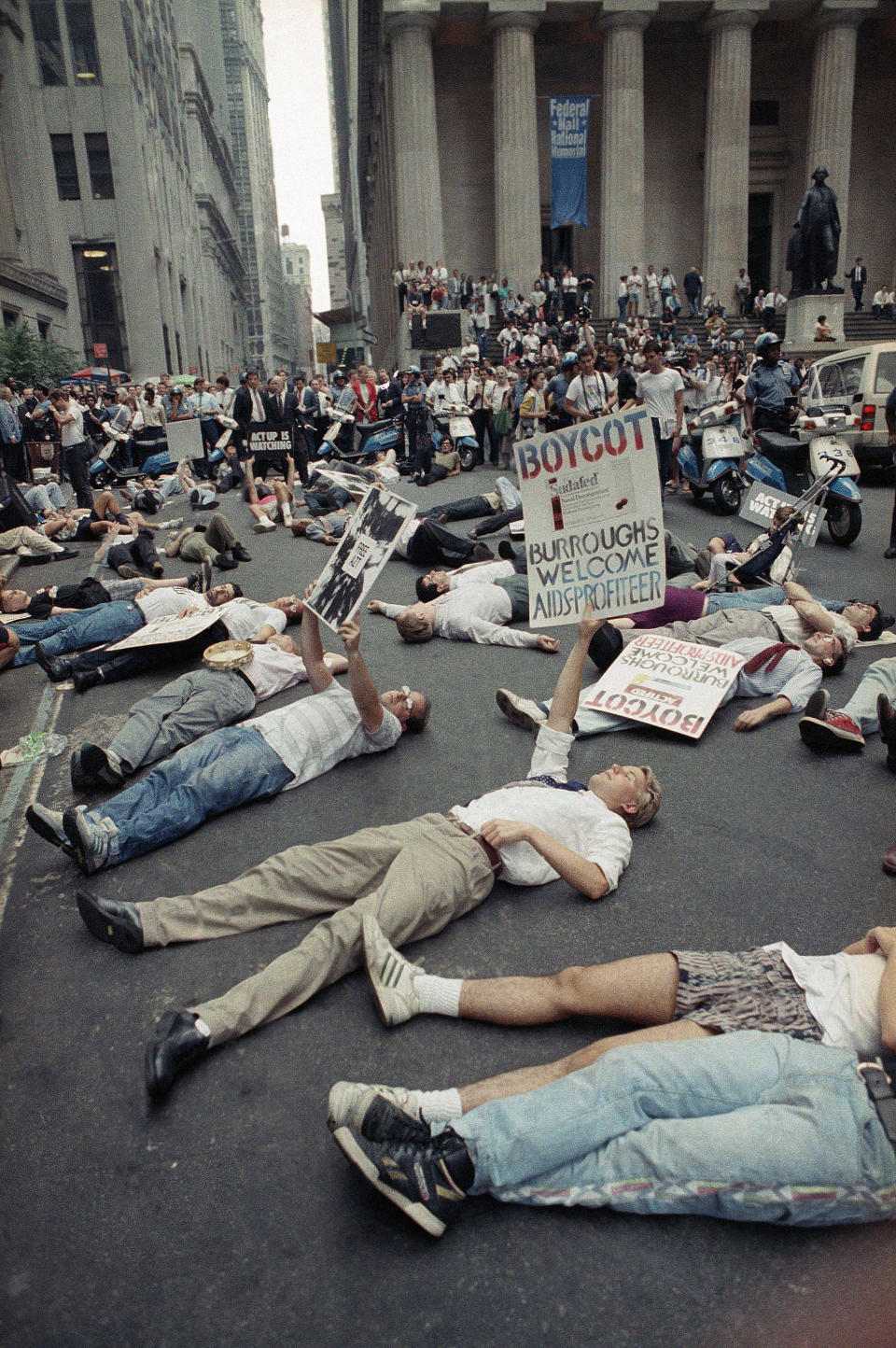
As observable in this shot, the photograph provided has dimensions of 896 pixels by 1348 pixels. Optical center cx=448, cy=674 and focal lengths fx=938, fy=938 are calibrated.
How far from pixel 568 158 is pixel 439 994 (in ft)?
102

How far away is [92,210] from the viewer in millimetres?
45844

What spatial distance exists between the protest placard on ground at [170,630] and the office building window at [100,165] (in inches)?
1864

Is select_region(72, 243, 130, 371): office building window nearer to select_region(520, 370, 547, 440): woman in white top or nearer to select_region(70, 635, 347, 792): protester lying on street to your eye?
select_region(520, 370, 547, 440): woman in white top

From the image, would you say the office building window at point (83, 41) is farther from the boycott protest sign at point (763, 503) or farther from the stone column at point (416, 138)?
the boycott protest sign at point (763, 503)

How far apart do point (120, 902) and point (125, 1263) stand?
154cm

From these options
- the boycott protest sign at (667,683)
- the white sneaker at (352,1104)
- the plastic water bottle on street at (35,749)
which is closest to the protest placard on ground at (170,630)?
the plastic water bottle on street at (35,749)

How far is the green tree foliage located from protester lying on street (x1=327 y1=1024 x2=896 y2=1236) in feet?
92.2

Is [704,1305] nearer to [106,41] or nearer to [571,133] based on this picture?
[571,133]

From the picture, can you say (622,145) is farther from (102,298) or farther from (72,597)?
(72,597)

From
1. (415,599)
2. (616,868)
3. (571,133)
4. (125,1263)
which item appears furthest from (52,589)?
(571,133)

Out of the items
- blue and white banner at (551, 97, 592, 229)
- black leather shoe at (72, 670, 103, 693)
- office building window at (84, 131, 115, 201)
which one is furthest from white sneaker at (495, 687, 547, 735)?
office building window at (84, 131, 115, 201)

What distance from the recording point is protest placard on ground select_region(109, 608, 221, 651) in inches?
274

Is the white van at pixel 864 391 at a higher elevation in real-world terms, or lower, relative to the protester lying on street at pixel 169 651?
higher

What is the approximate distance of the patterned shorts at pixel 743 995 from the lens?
276 cm
